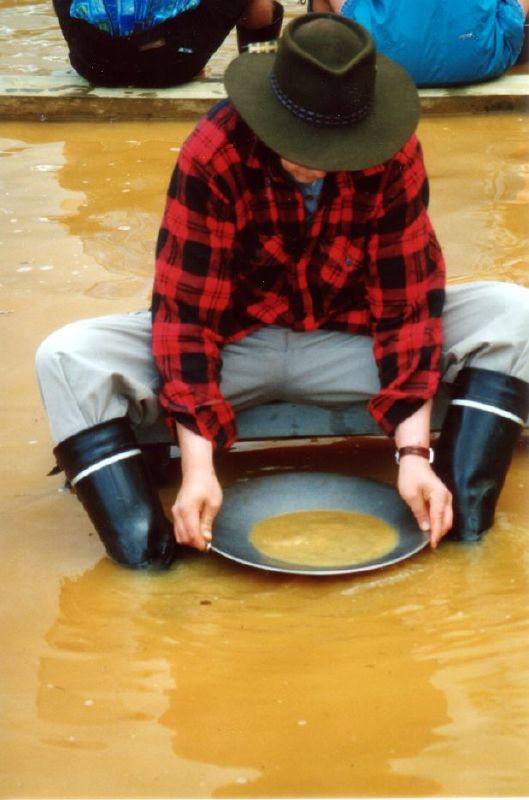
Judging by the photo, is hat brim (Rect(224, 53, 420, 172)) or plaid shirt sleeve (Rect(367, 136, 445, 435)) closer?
hat brim (Rect(224, 53, 420, 172))

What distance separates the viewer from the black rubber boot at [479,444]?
8.61 feet

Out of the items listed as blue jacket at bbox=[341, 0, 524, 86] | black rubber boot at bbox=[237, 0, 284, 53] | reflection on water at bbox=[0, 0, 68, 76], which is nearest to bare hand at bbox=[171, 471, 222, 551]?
blue jacket at bbox=[341, 0, 524, 86]

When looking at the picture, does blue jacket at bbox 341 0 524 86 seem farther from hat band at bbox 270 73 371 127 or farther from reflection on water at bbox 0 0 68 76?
hat band at bbox 270 73 371 127

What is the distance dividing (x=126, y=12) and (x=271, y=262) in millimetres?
3281

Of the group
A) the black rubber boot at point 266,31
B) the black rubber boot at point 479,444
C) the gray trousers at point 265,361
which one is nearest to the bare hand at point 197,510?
the gray trousers at point 265,361

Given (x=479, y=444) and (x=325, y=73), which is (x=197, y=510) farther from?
(x=325, y=73)

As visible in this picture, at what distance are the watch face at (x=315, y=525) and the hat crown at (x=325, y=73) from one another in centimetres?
81

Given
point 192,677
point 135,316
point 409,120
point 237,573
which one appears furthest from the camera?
point 135,316

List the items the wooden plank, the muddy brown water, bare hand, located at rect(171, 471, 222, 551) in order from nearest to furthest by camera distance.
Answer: the muddy brown water → bare hand, located at rect(171, 471, 222, 551) → the wooden plank

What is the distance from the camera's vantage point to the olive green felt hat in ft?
7.52

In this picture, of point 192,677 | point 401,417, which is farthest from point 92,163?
point 192,677

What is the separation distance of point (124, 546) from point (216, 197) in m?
0.72

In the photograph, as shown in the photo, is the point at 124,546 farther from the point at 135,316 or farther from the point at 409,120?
the point at 409,120

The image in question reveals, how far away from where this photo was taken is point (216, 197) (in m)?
2.56
